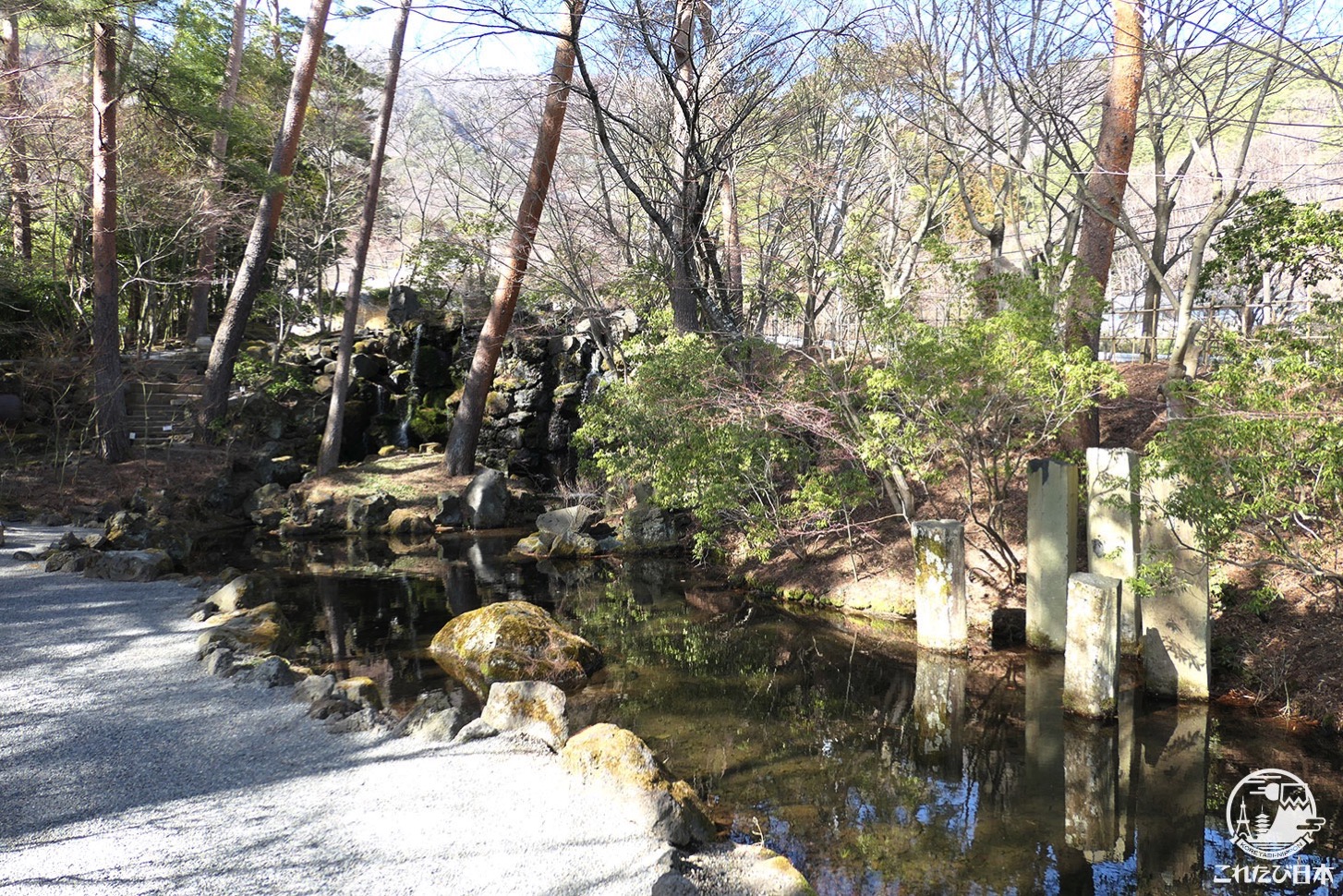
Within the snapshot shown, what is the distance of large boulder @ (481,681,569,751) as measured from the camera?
6347 millimetres

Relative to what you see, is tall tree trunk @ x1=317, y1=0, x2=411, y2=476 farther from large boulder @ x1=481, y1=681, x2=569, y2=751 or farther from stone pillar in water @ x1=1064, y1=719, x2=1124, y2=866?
stone pillar in water @ x1=1064, y1=719, x2=1124, y2=866

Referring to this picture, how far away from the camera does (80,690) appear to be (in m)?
6.73

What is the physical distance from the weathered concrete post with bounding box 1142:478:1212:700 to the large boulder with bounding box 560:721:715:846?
4.37m

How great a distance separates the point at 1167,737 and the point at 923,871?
3.14m

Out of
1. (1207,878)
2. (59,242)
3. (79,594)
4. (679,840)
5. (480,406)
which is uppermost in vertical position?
(59,242)

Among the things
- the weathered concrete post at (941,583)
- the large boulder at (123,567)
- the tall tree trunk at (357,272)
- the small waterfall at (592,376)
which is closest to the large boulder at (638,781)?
the weathered concrete post at (941,583)

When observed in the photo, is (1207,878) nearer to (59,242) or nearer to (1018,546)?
(1018,546)

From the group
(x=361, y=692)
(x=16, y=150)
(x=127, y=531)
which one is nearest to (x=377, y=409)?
(x=16, y=150)

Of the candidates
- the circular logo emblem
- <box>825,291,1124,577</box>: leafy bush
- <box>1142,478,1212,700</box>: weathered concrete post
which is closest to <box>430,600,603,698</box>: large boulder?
<box>825,291,1124,577</box>: leafy bush

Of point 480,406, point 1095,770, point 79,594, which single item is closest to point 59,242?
point 480,406

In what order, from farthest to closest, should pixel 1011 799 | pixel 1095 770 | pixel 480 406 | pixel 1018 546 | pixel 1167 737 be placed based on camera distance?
pixel 480 406 → pixel 1018 546 → pixel 1167 737 → pixel 1095 770 → pixel 1011 799

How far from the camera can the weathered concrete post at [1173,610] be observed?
24.4ft

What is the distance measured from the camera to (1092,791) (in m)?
6.33

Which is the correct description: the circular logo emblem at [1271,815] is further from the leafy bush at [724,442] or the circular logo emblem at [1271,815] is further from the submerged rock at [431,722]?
the submerged rock at [431,722]
